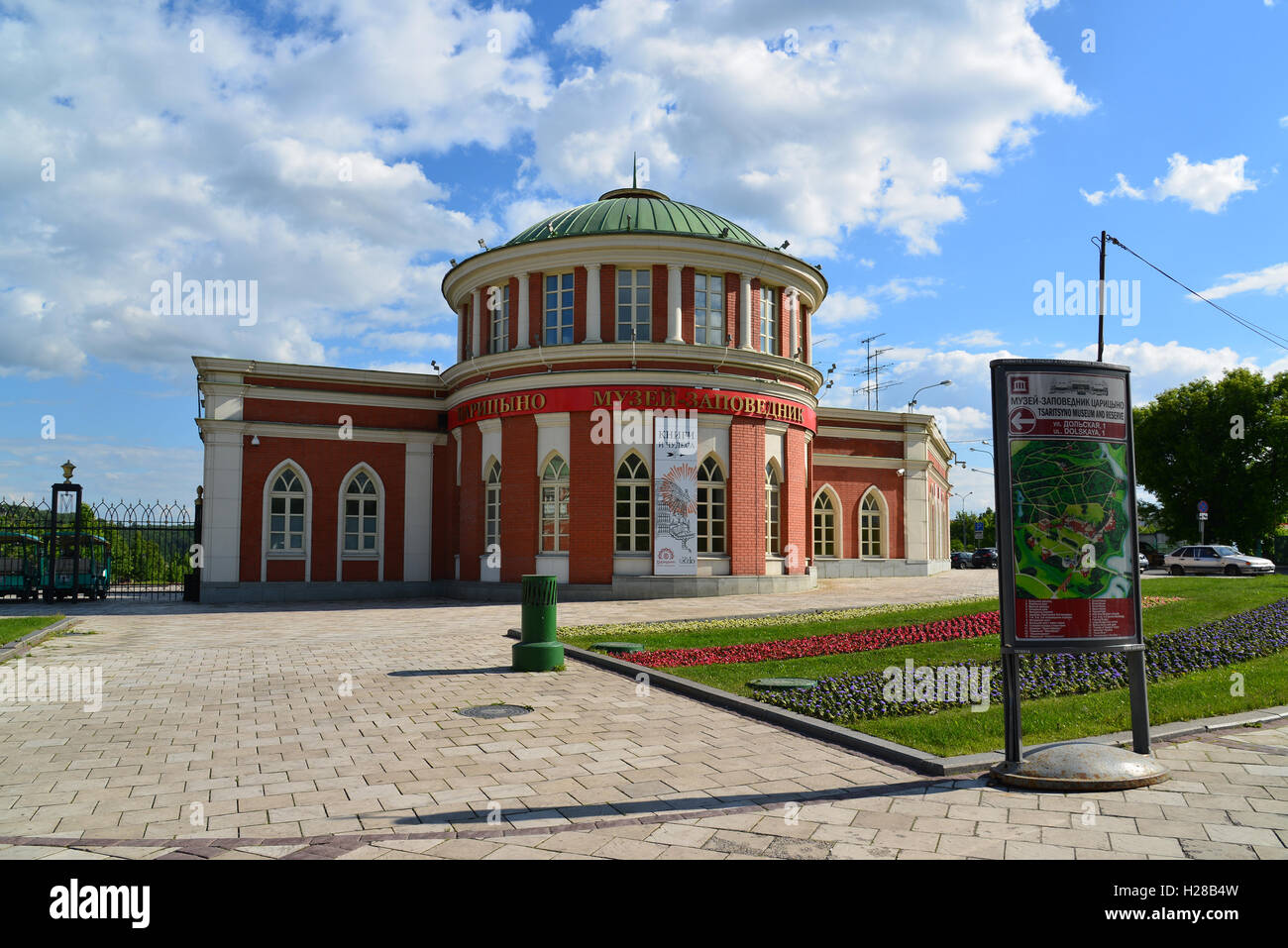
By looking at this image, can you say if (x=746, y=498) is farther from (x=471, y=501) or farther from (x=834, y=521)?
(x=834, y=521)

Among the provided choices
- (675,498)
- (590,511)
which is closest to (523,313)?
(590,511)

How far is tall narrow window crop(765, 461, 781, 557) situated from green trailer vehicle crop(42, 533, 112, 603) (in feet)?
67.4

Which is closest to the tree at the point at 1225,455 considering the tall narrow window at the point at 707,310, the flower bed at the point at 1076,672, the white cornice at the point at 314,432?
the tall narrow window at the point at 707,310

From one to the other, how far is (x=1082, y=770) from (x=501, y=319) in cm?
2345

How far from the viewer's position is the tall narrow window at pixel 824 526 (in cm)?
3444

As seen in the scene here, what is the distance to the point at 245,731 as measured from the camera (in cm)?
782

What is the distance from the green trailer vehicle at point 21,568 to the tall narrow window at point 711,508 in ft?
65.3

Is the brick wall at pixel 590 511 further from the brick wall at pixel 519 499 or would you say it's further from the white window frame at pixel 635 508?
the brick wall at pixel 519 499

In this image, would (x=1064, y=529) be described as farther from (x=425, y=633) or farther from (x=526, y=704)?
(x=425, y=633)

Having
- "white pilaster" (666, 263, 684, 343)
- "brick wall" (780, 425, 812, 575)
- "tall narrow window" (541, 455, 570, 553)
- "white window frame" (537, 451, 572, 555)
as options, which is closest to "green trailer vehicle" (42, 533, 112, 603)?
"white window frame" (537, 451, 572, 555)

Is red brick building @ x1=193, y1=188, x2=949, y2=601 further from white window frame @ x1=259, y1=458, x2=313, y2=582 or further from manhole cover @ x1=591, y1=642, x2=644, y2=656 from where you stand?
manhole cover @ x1=591, y1=642, x2=644, y2=656

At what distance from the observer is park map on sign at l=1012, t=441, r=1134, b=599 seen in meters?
6.33
